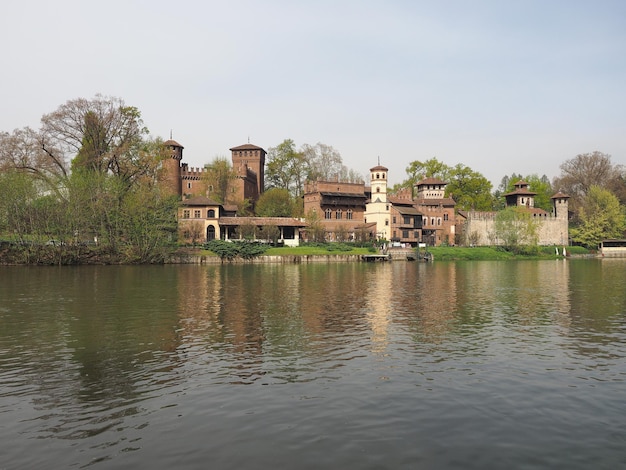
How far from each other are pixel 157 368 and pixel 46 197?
4928 centimetres

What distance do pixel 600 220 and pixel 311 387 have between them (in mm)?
89244

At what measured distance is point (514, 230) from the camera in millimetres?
80312

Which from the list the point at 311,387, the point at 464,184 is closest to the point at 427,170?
the point at 464,184

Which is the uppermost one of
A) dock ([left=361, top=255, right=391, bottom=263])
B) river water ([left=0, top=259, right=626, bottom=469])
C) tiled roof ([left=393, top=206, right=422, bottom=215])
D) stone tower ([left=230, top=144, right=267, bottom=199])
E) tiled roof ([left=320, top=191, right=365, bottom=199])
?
stone tower ([left=230, top=144, right=267, bottom=199])

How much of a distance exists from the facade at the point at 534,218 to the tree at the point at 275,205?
105ft

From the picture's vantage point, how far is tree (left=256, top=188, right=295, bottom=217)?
82188 millimetres

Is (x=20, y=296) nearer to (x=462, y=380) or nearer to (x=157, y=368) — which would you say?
(x=157, y=368)

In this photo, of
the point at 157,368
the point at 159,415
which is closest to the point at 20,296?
→ the point at 157,368

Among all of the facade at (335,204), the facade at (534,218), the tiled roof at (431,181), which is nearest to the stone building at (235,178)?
the facade at (335,204)

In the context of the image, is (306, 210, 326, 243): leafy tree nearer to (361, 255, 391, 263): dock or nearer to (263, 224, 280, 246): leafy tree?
(263, 224, 280, 246): leafy tree

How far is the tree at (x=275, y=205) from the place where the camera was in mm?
82188

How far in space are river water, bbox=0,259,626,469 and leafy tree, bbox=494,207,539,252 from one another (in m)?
60.3

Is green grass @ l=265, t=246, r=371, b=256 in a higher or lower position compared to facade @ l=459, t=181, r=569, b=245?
lower

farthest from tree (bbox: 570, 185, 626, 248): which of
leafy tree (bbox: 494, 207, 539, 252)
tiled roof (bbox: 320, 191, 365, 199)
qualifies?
tiled roof (bbox: 320, 191, 365, 199)
